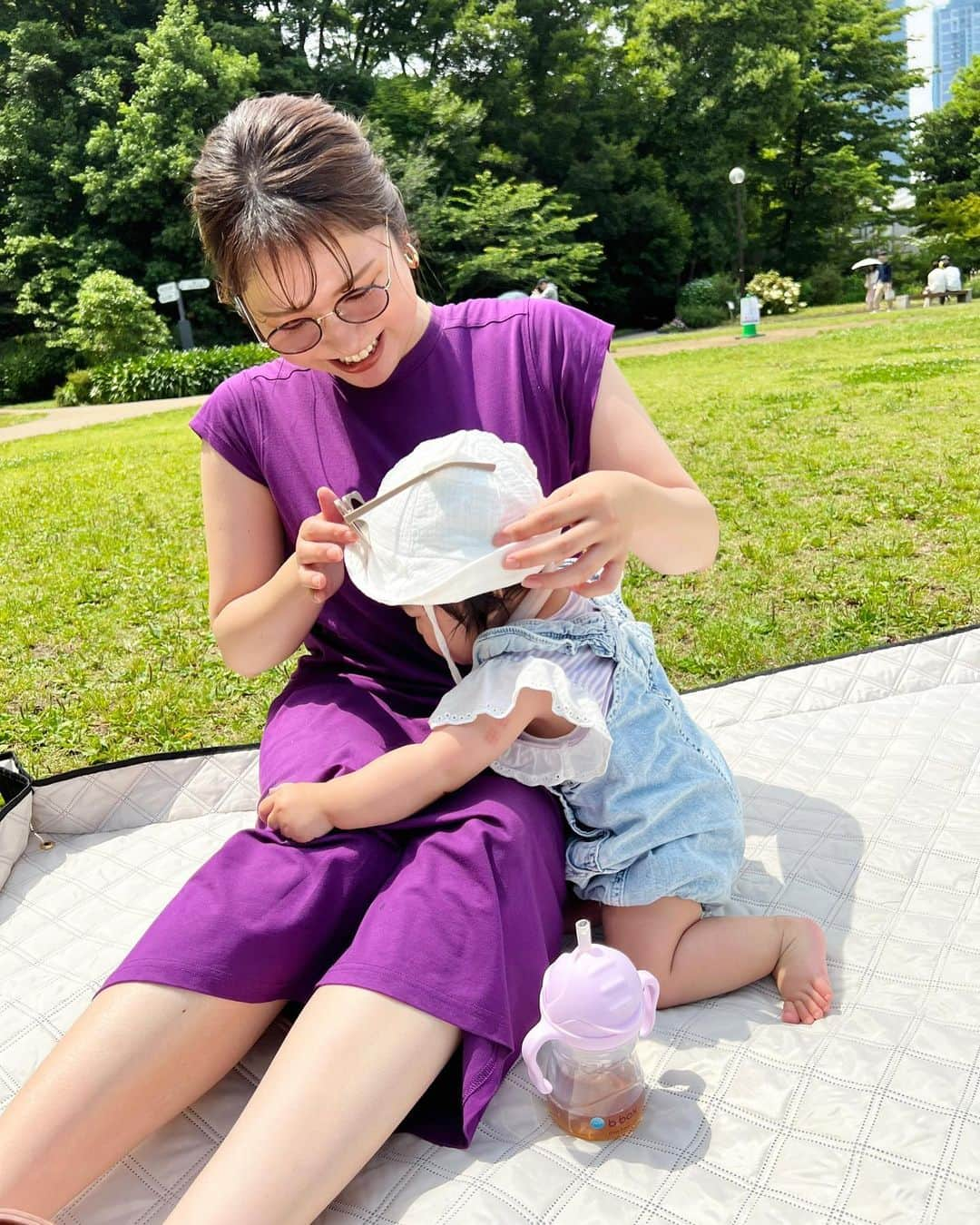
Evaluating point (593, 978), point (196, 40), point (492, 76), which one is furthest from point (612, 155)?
point (593, 978)

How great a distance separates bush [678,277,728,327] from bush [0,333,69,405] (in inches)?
565

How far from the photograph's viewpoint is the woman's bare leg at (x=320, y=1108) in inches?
48.3

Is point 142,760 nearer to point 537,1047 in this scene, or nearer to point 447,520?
point 447,520

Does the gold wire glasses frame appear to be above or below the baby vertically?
above

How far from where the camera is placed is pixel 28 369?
2264cm

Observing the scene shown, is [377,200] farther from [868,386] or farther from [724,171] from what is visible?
[724,171]

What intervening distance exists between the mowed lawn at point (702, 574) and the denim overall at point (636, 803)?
1489mm

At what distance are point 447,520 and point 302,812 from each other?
50cm

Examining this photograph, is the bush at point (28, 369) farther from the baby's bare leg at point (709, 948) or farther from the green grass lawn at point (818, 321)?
the baby's bare leg at point (709, 948)

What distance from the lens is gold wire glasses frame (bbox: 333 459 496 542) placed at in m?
1.63

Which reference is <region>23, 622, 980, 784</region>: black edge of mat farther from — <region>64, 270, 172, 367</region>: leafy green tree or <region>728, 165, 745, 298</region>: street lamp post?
<region>728, 165, 745, 298</region>: street lamp post

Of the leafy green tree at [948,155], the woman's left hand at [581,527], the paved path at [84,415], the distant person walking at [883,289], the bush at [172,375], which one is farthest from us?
the leafy green tree at [948,155]

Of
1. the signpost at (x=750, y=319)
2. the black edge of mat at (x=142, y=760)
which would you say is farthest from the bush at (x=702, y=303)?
the black edge of mat at (x=142, y=760)

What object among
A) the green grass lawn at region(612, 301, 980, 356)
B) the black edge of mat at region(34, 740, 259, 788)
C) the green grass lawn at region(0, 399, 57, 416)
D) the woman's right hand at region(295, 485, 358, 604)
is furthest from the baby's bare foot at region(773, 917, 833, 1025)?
the green grass lawn at region(0, 399, 57, 416)
